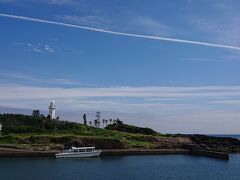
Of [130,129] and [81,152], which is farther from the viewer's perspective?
[130,129]

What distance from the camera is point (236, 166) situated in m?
101

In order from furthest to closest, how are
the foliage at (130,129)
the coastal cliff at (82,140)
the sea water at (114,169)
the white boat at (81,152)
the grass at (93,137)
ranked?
the foliage at (130,129) < the grass at (93,137) < the coastal cliff at (82,140) < the white boat at (81,152) < the sea water at (114,169)

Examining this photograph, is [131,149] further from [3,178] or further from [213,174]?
[3,178]

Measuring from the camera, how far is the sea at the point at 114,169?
253 feet

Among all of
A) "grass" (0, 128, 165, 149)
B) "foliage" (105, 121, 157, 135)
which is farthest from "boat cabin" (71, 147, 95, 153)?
"foliage" (105, 121, 157, 135)

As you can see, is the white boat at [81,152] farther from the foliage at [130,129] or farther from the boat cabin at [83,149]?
the foliage at [130,129]

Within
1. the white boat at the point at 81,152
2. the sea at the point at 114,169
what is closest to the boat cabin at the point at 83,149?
the white boat at the point at 81,152

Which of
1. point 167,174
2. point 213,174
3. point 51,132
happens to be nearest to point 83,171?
point 167,174

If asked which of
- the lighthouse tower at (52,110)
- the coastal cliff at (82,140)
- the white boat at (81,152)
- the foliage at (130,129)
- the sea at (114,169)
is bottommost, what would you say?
the sea at (114,169)

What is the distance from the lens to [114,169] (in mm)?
87625

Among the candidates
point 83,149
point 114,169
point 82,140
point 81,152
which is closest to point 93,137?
point 82,140

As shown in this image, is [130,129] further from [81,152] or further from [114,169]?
[114,169]

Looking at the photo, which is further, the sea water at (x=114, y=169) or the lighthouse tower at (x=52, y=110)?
the lighthouse tower at (x=52, y=110)

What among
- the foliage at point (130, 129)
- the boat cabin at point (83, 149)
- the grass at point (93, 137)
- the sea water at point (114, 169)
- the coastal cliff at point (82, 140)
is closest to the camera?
the sea water at point (114, 169)
